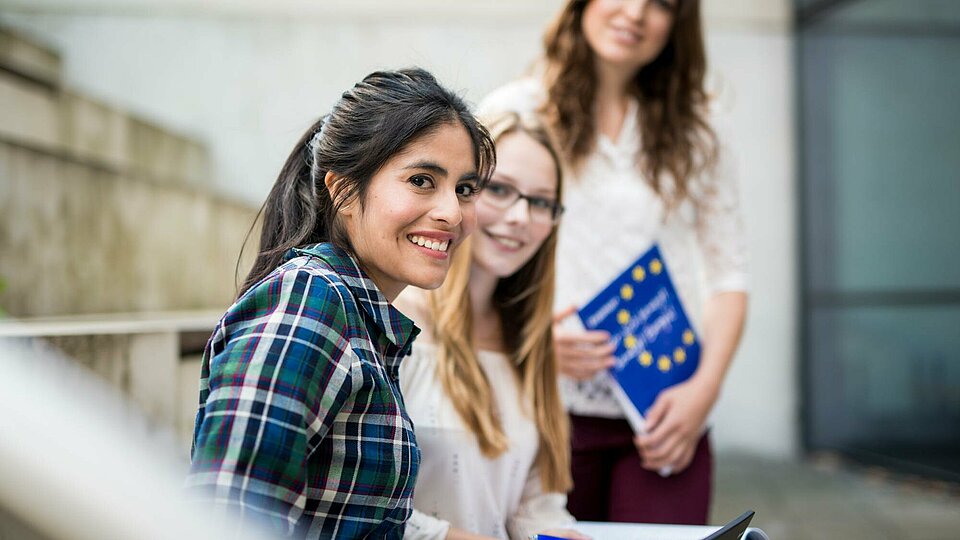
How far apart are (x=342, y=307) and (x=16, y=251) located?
147 inches

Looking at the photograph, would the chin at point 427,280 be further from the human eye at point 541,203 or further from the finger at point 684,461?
the finger at point 684,461

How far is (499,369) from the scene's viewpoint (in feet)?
5.71

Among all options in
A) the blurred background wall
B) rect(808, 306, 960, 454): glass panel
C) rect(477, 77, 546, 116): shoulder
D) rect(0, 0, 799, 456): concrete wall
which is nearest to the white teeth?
rect(477, 77, 546, 116): shoulder

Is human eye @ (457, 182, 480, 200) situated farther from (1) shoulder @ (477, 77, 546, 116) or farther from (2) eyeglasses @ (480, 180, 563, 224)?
(1) shoulder @ (477, 77, 546, 116)

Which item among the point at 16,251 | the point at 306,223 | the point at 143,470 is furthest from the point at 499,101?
the point at 16,251

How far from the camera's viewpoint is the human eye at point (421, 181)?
1.10 m

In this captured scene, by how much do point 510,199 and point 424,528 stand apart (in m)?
0.61

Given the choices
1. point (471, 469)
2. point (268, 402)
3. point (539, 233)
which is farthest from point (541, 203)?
point (268, 402)

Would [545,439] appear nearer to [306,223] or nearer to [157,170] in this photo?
[306,223]

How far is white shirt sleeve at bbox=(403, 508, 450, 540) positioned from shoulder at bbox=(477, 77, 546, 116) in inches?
31.4

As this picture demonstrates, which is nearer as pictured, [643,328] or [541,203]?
[541,203]

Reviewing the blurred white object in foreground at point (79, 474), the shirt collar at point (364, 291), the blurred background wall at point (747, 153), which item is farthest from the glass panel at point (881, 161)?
the blurred white object in foreground at point (79, 474)

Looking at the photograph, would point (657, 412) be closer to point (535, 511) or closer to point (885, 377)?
point (535, 511)

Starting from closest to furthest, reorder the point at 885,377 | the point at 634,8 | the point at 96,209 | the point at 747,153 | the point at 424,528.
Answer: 1. the point at 424,528
2. the point at 634,8
3. the point at 96,209
4. the point at 885,377
5. the point at 747,153
